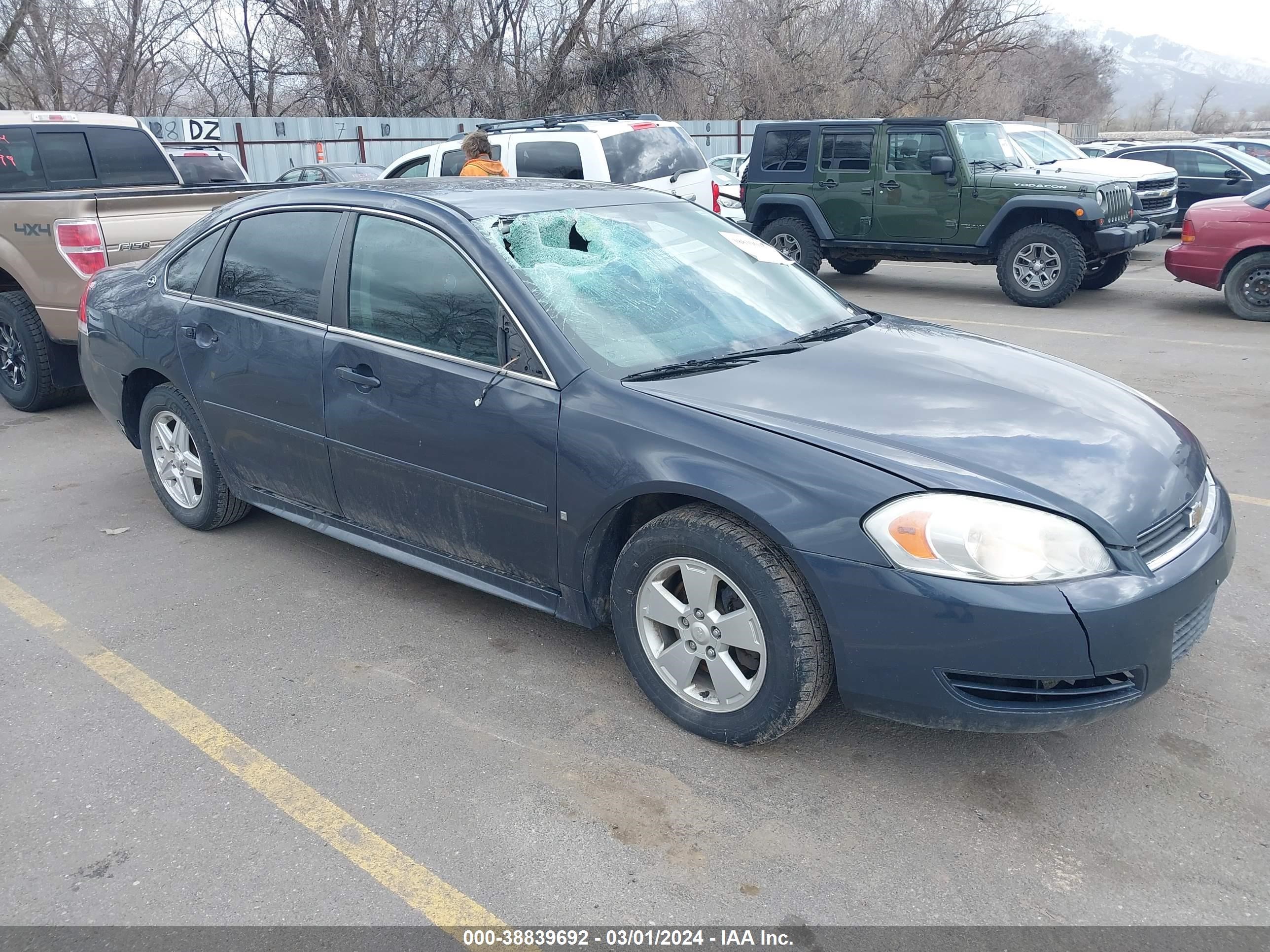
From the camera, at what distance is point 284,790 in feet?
10.1

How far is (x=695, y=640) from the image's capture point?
319cm

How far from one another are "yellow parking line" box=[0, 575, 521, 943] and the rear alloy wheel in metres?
10.4

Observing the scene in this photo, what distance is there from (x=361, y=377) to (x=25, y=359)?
468 cm

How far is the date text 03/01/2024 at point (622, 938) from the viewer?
97.7 inches

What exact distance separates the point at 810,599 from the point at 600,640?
125cm

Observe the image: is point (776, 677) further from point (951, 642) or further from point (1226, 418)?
point (1226, 418)

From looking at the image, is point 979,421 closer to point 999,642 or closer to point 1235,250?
point 999,642

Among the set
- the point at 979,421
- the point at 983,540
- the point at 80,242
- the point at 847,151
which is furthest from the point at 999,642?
the point at 847,151

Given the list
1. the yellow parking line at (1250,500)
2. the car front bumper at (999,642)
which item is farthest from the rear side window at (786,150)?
the car front bumper at (999,642)

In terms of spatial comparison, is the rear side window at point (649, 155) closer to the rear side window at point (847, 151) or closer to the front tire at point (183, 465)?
the rear side window at point (847, 151)

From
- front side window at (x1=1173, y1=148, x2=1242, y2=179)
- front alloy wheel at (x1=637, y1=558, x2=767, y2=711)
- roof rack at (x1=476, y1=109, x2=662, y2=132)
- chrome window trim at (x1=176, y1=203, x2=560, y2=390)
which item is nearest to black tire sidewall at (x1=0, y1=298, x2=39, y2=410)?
chrome window trim at (x1=176, y1=203, x2=560, y2=390)

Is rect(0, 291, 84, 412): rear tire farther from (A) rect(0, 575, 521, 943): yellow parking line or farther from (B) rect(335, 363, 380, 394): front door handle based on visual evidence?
(B) rect(335, 363, 380, 394): front door handle

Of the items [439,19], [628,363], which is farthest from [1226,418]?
[439,19]

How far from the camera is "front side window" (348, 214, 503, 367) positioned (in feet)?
11.9
